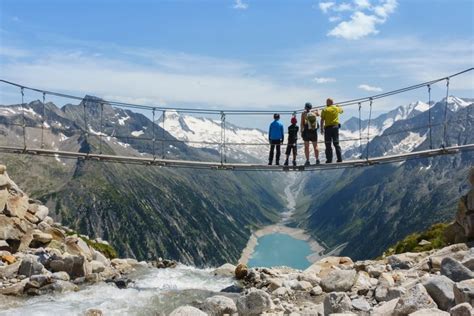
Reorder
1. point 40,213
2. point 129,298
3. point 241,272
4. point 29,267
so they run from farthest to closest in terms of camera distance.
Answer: point 40,213 → point 241,272 → point 29,267 → point 129,298

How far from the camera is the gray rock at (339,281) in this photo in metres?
17.9

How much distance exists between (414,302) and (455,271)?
11.6 feet

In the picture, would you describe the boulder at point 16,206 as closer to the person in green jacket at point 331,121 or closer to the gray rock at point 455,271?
the person in green jacket at point 331,121

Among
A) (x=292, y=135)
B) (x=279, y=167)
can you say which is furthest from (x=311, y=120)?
(x=279, y=167)

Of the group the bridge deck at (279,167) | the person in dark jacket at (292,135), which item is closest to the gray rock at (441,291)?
the bridge deck at (279,167)

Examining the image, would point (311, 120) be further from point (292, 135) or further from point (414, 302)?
point (414, 302)

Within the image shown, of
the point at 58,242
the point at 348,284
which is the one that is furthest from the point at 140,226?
the point at 348,284

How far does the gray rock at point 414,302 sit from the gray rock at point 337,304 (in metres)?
2.04

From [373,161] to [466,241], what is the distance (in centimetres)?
584

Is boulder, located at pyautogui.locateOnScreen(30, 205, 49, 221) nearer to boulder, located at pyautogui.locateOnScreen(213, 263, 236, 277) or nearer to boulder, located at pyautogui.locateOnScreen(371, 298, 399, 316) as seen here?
boulder, located at pyautogui.locateOnScreen(213, 263, 236, 277)

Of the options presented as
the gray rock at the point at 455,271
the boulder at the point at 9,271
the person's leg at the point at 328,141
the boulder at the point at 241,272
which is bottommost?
the boulder at the point at 241,272

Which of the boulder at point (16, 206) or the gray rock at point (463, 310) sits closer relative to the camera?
the gray rock at point (463, 310)

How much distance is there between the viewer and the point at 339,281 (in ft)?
60.1

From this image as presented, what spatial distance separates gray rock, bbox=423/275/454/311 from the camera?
11.9 meters
